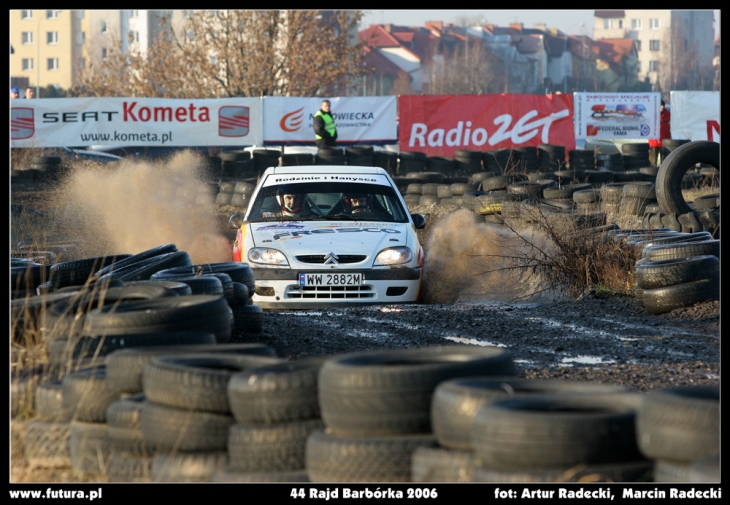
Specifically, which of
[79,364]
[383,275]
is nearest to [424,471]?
[79,364]

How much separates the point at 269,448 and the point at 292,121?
77.9 feet

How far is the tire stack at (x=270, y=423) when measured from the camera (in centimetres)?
476

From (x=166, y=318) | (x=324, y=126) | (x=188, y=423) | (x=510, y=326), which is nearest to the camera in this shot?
(x=188, y=423)

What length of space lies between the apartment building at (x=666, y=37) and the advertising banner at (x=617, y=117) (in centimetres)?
7773

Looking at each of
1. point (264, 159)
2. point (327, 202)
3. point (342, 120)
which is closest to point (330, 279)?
point (327, 202)

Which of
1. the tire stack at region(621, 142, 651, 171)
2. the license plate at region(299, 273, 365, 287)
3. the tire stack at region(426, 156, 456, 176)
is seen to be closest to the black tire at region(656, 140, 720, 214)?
the license plate at region(299, 273, 365, 287)

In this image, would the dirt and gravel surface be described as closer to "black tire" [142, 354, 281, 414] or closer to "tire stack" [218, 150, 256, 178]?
"black tire" [142, 354, 281, 414]

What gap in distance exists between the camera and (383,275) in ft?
34.8

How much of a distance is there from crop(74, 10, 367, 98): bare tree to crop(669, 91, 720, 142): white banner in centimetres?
1743

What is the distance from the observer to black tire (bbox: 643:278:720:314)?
9000 millimetres

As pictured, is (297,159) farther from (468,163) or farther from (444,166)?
(468,163)

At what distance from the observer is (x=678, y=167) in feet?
42.7

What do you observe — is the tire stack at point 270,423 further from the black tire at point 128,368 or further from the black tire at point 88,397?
the black tire at point 88,397
